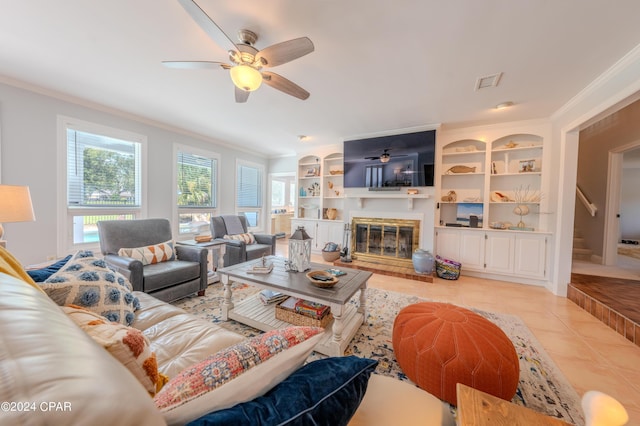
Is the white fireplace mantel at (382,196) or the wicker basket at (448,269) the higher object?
the white fireplace mantel at (382,196)

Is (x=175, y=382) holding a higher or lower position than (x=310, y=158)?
lower

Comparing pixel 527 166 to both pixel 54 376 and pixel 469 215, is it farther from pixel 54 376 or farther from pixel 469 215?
pixel 54 376

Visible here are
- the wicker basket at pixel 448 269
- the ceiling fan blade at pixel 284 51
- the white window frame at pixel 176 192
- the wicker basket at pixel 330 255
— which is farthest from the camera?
the wicker basket at pixel 330 255

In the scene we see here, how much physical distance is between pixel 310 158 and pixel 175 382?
532 cm

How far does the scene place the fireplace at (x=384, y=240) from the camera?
13.1 feet

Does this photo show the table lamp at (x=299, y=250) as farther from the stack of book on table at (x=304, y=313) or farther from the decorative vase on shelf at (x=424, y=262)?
the decorative vase on shelf at (x=424, y=262)

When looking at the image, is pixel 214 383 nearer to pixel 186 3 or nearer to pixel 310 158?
pixel 186 3

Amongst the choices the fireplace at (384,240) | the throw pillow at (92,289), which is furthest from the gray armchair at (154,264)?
the fireplace at (384,240)

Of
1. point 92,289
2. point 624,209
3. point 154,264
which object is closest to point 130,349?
point 92,289

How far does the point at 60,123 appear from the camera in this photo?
2.91 metres

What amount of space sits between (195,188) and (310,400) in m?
4.81

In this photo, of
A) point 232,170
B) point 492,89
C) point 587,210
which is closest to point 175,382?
point 492,89

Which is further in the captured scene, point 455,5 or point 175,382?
point 455,5

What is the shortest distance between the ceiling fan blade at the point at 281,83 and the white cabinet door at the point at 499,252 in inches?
137
